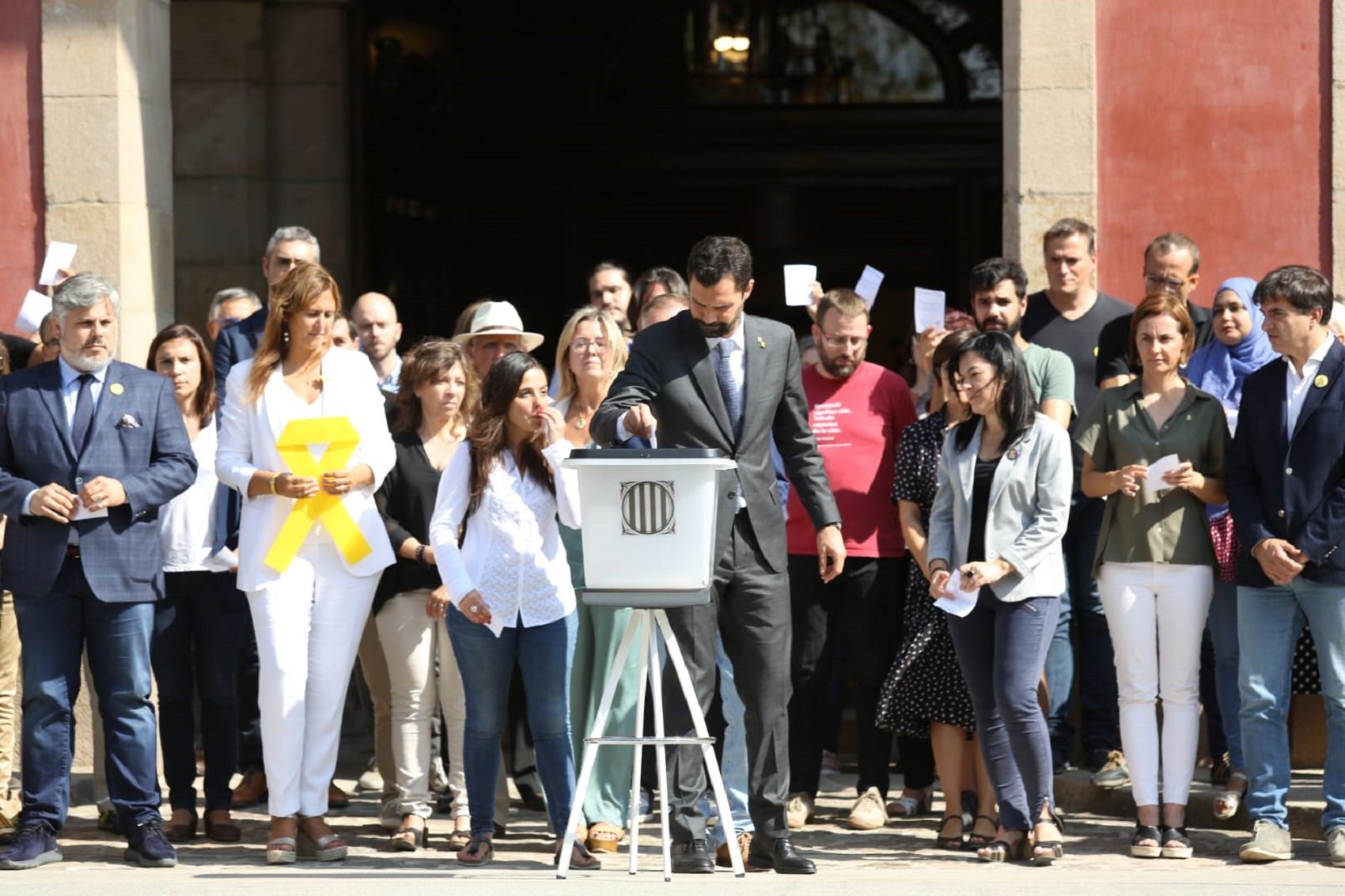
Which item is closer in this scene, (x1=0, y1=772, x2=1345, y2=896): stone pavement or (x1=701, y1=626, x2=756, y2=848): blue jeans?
(x1=0, y1=772, x2=1345, y2=896): stone pavement

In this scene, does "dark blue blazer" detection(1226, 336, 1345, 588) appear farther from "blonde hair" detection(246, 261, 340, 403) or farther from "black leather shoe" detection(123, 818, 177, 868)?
"black leather shoe" detection(123, 818, 177, 868)

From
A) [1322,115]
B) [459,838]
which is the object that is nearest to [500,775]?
[459,838]

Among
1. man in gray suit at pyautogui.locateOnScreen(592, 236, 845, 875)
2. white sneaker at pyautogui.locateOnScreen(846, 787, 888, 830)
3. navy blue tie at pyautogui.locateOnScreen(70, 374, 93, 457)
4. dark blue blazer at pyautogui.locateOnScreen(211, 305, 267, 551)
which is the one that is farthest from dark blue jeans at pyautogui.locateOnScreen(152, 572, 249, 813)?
white sneaker at pyautogui.locateOnScreen(846, 787, 888, 830)

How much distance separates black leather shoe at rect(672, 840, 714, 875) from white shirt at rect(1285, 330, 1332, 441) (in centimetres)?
267

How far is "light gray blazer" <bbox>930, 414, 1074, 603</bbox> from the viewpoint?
321 inches

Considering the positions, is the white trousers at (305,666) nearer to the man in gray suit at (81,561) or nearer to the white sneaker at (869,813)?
the man in gray suit at (81,561)

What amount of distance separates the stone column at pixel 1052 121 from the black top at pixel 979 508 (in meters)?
2.47

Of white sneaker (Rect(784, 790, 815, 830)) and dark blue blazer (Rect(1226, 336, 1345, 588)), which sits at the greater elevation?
dark blue blazer (Rect(1226, 336, 1345, 588))

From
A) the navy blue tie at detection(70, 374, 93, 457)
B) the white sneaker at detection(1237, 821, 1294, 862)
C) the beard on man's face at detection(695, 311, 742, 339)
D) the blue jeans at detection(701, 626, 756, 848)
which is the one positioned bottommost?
the white sneaker at detection(1237, 821, 1294, 862)

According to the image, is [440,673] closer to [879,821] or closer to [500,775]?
[500,775]

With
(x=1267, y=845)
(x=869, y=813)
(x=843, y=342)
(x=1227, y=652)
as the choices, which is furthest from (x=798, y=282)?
(x=1267, y=845)

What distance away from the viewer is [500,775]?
8.53 metres

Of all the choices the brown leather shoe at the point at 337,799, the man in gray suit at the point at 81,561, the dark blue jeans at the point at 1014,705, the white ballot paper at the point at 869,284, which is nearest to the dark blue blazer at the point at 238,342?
the man in gray suit at the point at 81,561

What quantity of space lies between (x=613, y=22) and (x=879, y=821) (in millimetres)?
8247
